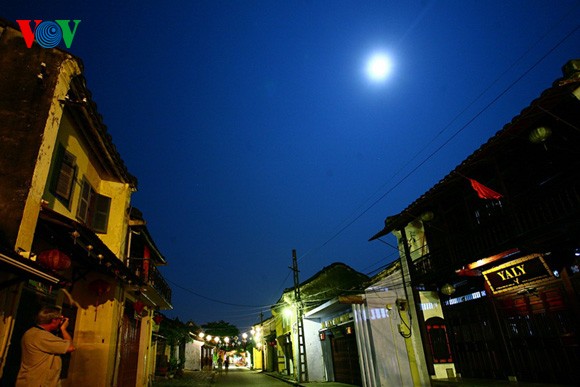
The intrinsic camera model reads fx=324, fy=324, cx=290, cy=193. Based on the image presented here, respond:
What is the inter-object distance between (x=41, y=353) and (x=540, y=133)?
1220cm

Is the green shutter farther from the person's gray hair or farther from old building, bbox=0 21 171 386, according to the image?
the person's gray hair

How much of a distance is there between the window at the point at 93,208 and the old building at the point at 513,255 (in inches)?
507

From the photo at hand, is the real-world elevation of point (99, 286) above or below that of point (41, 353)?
above

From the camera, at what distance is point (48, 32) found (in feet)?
27.7

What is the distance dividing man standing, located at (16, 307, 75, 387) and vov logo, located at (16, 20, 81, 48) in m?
6.89

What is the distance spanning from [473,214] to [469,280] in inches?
109

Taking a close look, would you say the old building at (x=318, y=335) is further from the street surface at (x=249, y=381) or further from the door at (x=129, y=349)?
the door at (x=129, y=349)

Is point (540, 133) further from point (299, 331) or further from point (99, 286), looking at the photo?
point (299, 331)

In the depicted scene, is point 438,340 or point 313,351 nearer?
point 438,340

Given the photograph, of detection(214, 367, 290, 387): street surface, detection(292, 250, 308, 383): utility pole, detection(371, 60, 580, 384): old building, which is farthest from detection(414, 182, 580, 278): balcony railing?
detection(214, 367, 290, 387): street surface

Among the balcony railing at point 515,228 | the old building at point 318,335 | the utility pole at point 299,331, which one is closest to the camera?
the balcony railing at point 515,228

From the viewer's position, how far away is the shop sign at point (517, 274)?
10.7m

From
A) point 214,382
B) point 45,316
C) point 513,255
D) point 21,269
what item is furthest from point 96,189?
point 214,382

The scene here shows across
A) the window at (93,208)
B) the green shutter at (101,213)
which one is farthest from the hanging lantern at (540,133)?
the green shutter at (101,213)
